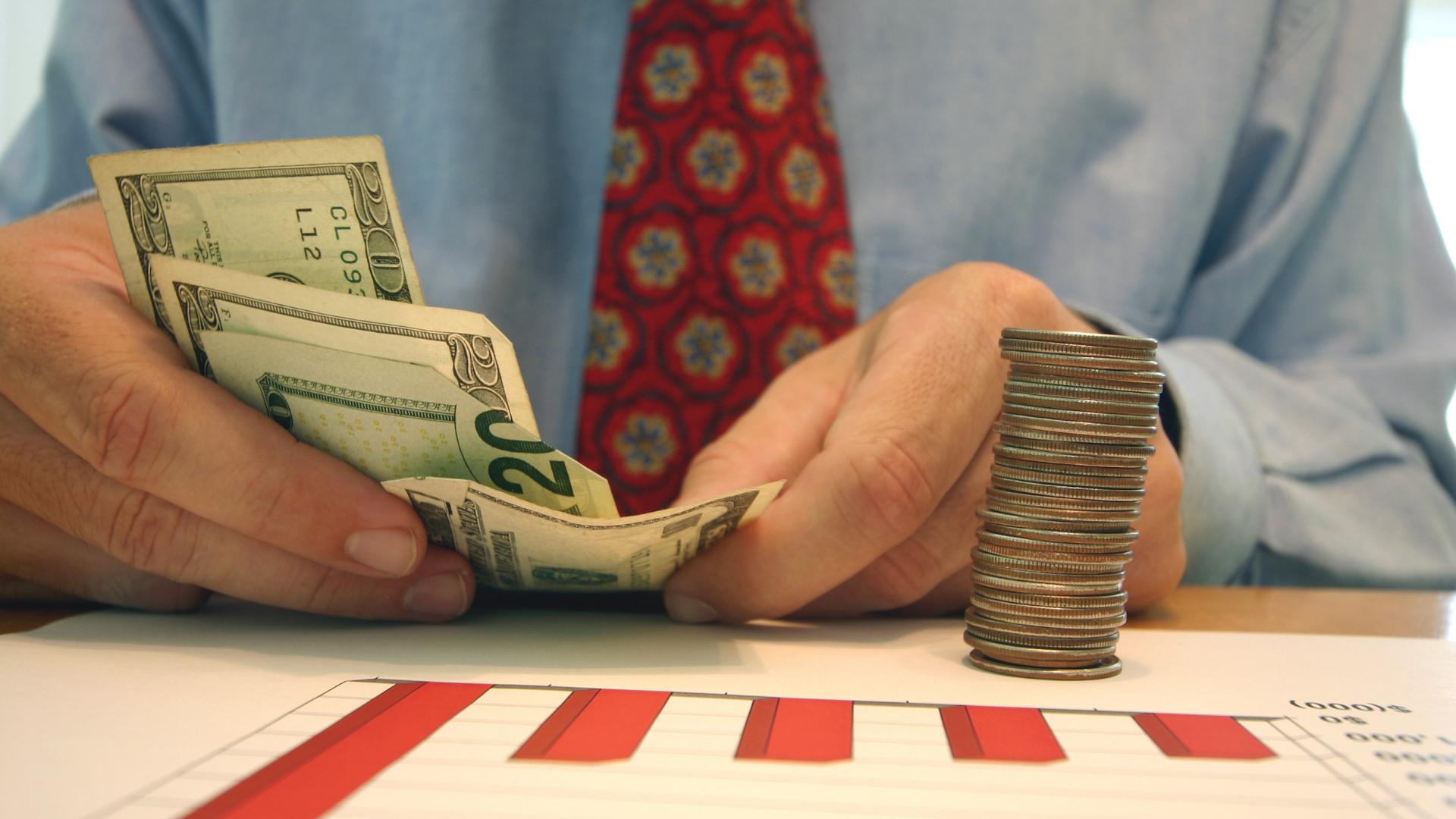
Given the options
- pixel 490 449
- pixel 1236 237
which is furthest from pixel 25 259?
pixel 1236 237

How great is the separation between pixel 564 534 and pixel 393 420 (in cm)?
14

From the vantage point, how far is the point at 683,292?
4.32 feet

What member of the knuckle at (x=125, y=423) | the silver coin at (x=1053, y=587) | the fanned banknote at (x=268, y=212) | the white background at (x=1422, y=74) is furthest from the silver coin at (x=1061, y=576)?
the white background at (x=1422, y=74)

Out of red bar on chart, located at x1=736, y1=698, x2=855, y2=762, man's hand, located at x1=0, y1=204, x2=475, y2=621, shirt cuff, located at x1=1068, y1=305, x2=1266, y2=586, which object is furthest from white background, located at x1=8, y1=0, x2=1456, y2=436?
red bar on chart, located at x1=736, y1=698, x2=855, y2=762

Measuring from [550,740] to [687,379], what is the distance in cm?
84

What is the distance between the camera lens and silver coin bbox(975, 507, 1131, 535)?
64 cm

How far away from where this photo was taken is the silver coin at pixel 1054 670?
2.15 feet

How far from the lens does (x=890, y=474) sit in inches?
28.5

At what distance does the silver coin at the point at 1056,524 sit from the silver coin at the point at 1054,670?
9cm

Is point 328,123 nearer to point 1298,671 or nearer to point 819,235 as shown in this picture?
point 819,235

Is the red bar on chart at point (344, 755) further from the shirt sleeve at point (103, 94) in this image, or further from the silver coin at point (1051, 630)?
the shirt sleeve at point (103, 94)

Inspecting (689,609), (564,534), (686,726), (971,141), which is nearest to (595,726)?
(686,726)

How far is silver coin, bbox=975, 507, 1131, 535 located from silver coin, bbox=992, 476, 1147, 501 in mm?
14

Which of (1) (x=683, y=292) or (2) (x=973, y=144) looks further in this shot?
(2) (x=973, y=144)
